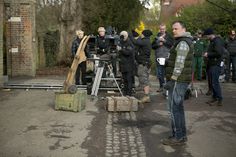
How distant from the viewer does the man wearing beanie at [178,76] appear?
25.0ft

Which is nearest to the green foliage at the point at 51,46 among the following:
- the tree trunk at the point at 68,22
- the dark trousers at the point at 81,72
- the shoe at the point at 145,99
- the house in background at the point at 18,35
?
the tree trunk at the point at 68,22

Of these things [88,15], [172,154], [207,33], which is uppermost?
[88,15]

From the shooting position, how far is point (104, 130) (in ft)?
29.1

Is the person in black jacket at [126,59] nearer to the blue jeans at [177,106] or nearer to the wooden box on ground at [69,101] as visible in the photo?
the wooden box on ground at [69,101]

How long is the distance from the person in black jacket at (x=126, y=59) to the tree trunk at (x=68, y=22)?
38.5 ft

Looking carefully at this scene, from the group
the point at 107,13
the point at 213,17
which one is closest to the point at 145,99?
the point at 213,17

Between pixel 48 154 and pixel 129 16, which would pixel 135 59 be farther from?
pixel 129 16

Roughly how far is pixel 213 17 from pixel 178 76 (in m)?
12.4

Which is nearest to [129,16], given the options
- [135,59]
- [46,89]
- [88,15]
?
[88,15]

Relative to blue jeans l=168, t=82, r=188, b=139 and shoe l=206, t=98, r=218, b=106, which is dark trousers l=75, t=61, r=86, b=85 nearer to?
shoe l=206, t=98, r=218, b=106

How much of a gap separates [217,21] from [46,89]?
26.8ft

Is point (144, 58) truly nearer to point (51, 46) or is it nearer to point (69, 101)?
point (69, 101)

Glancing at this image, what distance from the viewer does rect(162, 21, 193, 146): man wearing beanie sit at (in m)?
7.62

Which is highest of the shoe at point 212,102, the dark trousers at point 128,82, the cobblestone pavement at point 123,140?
the dark trousers at point 128,82
